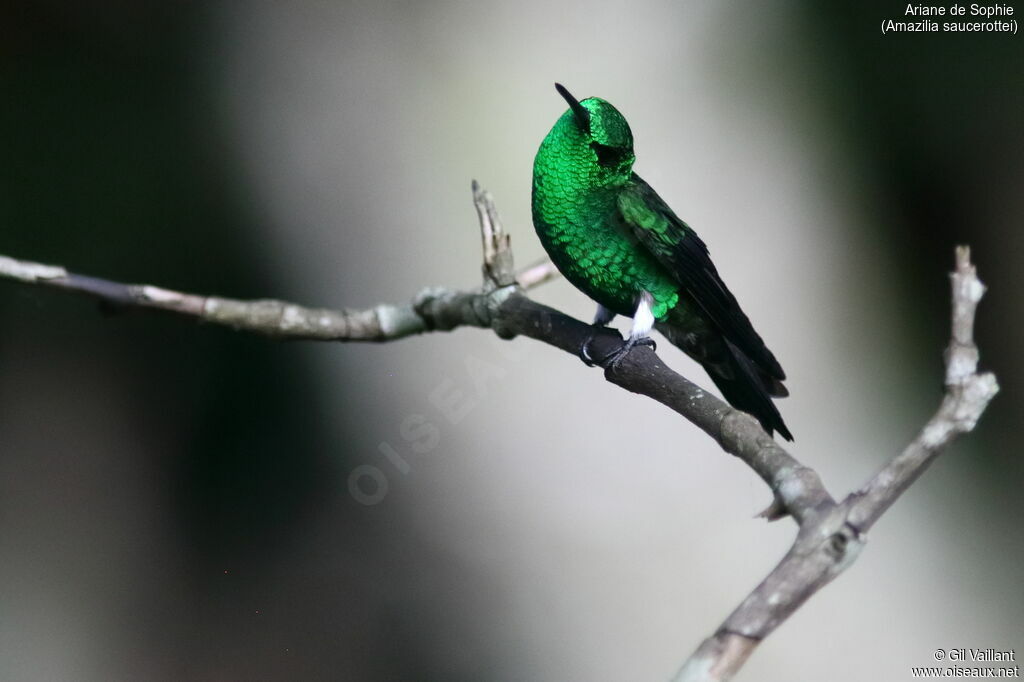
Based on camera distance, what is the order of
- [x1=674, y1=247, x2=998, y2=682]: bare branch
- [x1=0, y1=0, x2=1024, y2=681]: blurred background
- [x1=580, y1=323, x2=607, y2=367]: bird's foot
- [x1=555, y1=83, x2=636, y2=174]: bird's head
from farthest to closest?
1. [x1=0, y1=0, x2=1024, y2=681]: blurred background
2. [x1=580, y1=323, x2=607, y2=367]: bird's foot
3. [x1=555, y1=83, x2=636, y2=174]: bird's head
4. [x1=674, y1=247, x2=998, y2=682]: bare branch

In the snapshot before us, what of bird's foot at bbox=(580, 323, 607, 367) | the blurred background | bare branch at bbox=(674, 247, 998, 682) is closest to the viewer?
bare branch at bbox=(674, 247, 998, 682)

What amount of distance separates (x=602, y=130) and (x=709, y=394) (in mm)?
326

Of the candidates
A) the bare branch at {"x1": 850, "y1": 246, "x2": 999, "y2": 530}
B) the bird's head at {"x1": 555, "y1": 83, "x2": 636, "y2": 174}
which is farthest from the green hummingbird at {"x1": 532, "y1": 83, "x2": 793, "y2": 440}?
the bare branch at {"x1": 850, "y1": 246, "x2": 999, "y2": 530}

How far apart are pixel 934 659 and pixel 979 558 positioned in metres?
0.31

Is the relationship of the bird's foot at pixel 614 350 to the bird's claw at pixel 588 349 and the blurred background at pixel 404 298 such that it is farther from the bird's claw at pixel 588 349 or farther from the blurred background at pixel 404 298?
the blurred background at pixel 404 298

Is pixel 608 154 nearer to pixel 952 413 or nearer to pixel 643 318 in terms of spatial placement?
pixel 643 318

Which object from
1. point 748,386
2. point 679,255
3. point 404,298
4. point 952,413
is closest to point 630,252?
point 679,255

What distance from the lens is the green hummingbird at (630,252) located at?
1058mm

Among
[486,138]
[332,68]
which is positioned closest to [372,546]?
[486,138]

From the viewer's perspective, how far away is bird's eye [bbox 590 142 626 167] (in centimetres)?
105

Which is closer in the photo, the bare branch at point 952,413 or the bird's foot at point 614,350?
the bare branch at point 952,413

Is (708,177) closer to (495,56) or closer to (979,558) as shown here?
(495,56)

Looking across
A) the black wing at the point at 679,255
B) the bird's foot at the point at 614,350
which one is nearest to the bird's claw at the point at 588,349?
the bird's foot at the point at 614,350

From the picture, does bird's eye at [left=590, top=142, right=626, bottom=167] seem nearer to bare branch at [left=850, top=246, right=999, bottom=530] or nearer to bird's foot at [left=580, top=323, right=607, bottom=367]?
bird's foot at [left=580, top=323, right=607, bottom=367]
